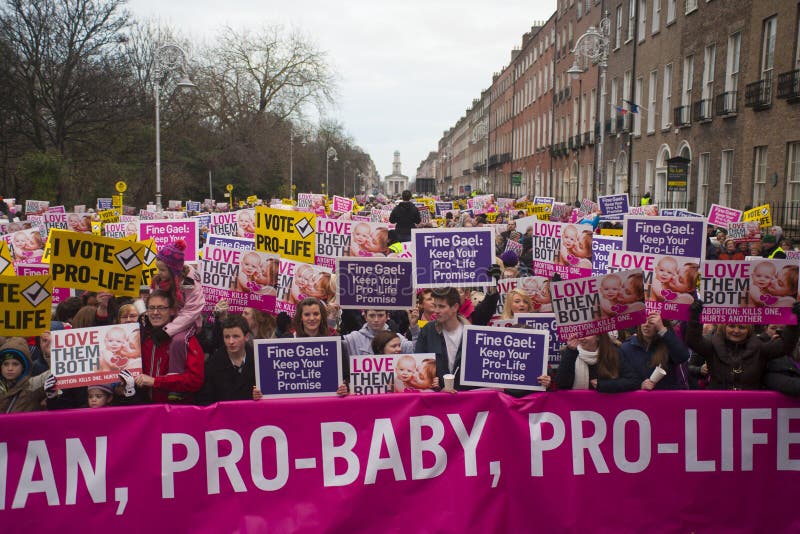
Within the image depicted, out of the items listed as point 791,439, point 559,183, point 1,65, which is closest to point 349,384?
point 791,439

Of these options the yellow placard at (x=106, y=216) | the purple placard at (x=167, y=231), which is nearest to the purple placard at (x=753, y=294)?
the purple placard at (x=167, y=231)

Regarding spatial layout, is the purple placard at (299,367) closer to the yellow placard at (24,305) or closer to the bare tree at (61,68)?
the yellow placard at (24,305)

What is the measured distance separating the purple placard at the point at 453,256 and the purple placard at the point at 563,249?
94.7 inches

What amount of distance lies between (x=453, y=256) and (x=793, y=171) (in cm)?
1669

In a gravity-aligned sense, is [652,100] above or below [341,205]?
above

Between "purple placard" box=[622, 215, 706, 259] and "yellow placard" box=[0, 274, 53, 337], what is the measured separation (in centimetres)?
595

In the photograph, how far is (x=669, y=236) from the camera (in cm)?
828

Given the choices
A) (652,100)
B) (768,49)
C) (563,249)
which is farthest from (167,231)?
(652,100)

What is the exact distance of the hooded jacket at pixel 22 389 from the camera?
5.09m

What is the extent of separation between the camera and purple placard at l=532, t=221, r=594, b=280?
31.9ft

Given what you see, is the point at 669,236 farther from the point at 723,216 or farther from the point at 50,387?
the point at 723,216

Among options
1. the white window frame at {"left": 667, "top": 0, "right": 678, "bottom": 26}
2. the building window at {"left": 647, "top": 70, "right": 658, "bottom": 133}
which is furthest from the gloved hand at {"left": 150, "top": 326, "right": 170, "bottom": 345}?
the building window at {"left": 647, "top": 70, "right": 658, "bottom": 133}

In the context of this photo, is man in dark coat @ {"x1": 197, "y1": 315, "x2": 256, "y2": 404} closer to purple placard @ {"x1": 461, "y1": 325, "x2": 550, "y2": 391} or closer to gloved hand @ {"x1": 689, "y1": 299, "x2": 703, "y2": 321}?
purple placard @ {"x1": 461, "y1": 325, "x2": 550, "y2": 391}

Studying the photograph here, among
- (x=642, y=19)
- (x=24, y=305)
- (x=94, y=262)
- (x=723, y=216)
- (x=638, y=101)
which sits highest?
(x=642, y=19)
